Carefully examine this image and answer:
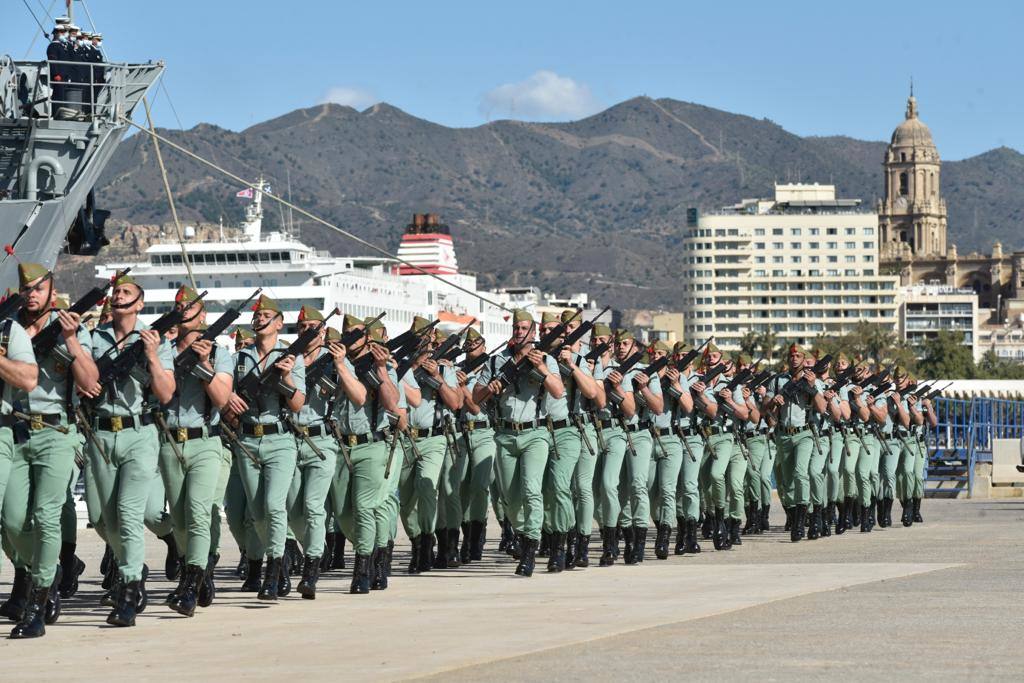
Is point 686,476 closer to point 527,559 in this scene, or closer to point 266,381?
point 527,559

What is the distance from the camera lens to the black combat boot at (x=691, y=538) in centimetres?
1756

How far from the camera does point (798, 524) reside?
19.9 metres

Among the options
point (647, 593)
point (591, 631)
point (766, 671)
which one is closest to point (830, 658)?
point (766, 671)

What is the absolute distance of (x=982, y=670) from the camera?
837 centimetres

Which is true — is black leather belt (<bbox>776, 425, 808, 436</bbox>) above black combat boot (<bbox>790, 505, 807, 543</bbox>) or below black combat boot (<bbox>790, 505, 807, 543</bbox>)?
above

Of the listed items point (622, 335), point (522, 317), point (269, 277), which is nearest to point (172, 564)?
point (522, 317)

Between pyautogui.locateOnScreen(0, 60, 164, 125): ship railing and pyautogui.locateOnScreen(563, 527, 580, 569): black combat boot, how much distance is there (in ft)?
84.4

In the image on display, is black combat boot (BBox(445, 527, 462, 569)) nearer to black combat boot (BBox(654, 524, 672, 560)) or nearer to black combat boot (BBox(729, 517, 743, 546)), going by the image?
black combat boot (BBox(654, 524, 672, 560))

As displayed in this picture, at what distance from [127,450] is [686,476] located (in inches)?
304

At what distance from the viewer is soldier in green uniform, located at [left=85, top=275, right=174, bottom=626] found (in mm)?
10898

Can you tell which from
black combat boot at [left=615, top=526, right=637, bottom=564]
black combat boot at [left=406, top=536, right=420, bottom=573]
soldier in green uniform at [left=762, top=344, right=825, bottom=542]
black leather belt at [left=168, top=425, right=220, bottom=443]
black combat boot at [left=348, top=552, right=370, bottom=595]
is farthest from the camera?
soldier in green uniform at [left=762, top=344, right=825, bottom=542]

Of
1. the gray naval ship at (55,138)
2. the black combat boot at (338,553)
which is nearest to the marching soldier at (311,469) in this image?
the black combat boot at (338,553)

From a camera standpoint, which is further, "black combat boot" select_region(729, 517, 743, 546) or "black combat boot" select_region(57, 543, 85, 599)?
"black combat boot" select_region(729, 517, 743, 546)

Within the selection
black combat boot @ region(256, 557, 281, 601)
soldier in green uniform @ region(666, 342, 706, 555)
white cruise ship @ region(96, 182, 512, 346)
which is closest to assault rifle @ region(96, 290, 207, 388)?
black combat boot @ region(256, 557, 281, 601)
